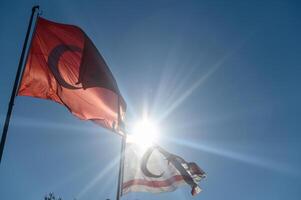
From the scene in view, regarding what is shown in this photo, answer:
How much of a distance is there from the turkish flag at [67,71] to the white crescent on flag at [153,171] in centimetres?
284

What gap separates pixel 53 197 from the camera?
5359 cm

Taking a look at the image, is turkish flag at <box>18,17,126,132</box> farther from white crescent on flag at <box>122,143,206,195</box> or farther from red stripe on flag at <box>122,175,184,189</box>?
red stripe on flag at <box>122,175,184,189</box>

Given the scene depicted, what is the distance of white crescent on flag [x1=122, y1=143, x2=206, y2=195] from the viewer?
13359 mm

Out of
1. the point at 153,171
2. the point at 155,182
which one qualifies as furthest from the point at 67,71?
the point at 155,182

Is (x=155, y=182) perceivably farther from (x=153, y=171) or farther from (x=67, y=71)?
(x=67, y=71)

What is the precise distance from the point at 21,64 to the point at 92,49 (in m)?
2.36

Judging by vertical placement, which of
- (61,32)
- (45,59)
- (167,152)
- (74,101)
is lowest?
(167,152)

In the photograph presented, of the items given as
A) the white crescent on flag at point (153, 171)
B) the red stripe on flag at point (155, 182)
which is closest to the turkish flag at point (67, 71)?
the white crescent on flag at point (153, 171)

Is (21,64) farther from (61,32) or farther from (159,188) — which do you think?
(159,188)

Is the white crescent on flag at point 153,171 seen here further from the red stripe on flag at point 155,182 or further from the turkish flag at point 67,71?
the turkish flag at point 67,71

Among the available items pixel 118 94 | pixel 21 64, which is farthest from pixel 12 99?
pixel 118 94

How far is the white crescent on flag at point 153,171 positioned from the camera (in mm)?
13359

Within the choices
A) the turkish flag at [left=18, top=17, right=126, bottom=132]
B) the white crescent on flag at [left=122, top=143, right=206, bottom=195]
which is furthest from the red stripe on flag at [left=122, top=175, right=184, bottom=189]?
the turkish flag at [left=18, top=17, right=126, bottom=132]

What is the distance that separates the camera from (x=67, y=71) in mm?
10461
